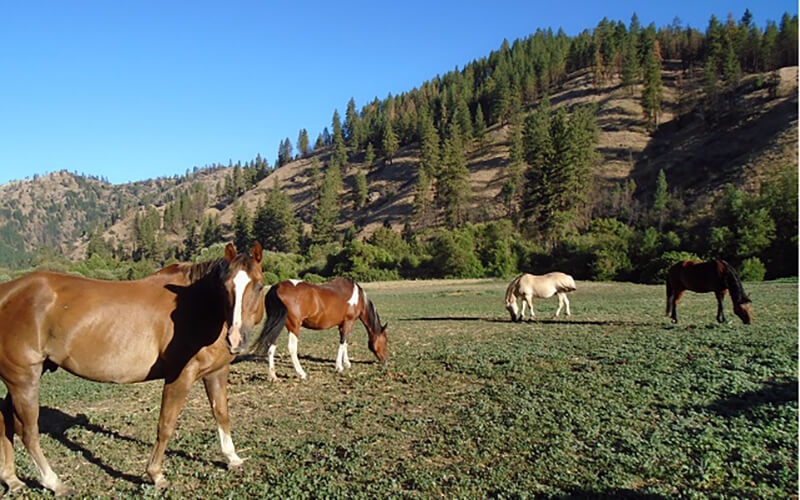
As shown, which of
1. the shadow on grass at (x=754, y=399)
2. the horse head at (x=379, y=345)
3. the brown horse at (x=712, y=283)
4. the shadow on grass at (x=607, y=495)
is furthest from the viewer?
the brown horse at (x=712, y=283)

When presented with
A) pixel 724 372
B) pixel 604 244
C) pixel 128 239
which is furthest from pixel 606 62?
pixel 128 239

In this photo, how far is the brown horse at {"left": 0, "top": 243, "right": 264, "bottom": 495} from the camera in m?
4.49

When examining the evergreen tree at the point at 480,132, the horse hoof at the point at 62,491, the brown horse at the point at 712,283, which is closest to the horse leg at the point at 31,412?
the horse hoof at the point at 62,491

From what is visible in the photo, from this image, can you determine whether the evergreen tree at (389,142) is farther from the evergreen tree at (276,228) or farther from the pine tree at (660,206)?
the pine tree at (660,206)

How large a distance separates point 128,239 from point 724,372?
18343cm

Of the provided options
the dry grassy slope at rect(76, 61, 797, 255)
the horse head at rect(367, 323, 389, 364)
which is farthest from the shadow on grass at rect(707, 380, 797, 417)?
the dry grassy slope at rect(76, 61, 797, 255)

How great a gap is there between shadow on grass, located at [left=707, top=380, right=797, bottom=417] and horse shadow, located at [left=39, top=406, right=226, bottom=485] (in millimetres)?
6399

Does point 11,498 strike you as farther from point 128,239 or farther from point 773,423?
point 128,239

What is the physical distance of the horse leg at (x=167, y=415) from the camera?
4758mm

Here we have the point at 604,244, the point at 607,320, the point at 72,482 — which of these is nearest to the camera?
the point at 72,482

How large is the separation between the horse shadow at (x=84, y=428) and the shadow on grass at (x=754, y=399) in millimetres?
6399

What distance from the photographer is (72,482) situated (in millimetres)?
5000

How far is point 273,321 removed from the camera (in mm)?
9453

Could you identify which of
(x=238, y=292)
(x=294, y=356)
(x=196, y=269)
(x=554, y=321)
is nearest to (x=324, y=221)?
(x=554, y=321)
